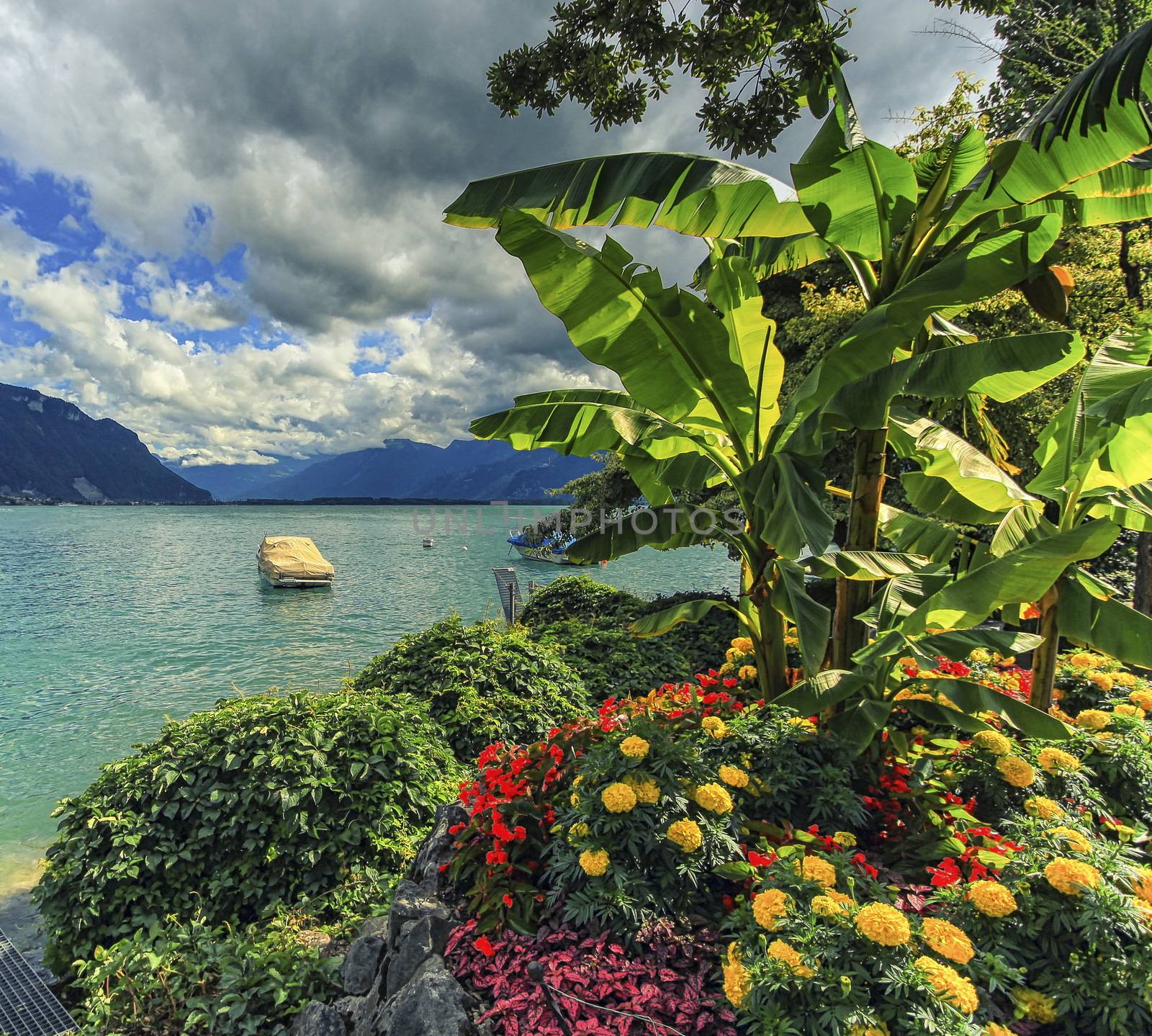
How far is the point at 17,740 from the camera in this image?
387 inches

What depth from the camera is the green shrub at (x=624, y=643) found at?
303 inches

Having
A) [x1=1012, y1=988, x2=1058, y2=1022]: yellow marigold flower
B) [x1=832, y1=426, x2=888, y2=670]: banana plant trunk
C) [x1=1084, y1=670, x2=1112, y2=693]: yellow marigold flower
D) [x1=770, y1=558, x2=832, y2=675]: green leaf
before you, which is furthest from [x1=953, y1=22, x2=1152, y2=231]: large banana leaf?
[x1=1012, y1=988, x2=1058, y2=1022]: yellow marigold flower

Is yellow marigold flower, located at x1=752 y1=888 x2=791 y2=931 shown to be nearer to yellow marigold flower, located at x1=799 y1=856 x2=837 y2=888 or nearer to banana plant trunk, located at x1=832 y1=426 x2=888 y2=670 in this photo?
yellow marigold flower, located at x1=799 y1=856 x2=837 y2=888

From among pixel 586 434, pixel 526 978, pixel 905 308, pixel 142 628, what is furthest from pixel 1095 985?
pixel 142 628

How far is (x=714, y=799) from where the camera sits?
260 cm

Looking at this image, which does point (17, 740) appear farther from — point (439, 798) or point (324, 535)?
point (324, 535)

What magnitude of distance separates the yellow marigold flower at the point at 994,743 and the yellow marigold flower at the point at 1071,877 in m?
0.91

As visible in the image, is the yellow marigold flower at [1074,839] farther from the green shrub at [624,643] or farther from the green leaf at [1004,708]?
the green shrub at [624,643]

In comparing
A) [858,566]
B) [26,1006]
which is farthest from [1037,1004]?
[26,1006]

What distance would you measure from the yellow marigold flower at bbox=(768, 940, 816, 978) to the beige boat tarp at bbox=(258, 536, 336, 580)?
3038 centimetres

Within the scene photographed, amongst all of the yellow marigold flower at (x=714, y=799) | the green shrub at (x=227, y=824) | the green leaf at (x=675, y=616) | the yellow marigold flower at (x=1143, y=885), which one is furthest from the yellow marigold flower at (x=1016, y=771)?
the green shrub at (x=227, y=824)

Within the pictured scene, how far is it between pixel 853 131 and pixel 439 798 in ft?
19.5

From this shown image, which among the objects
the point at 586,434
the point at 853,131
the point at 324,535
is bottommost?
the point at 324,535

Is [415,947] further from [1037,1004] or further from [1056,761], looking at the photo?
[1056,761]
